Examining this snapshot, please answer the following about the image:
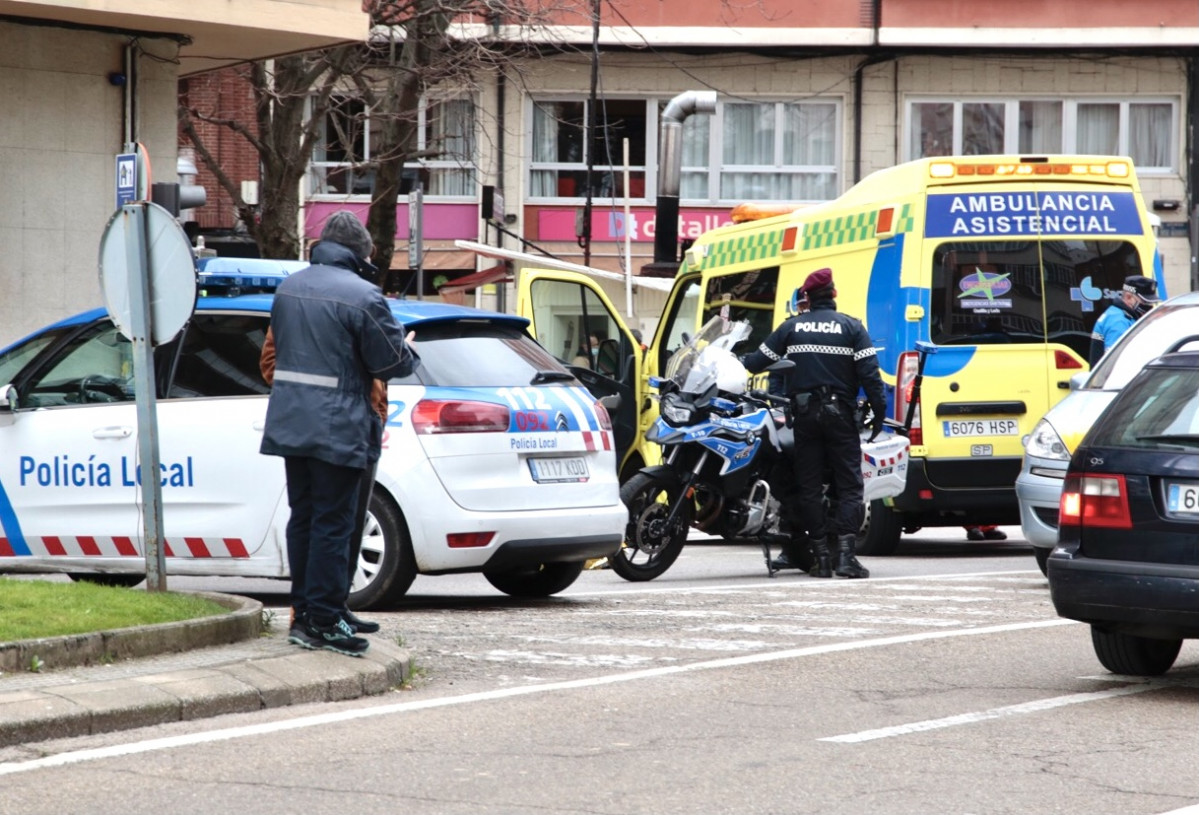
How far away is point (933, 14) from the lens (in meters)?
32.7

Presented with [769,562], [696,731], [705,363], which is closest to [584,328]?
[705,363]

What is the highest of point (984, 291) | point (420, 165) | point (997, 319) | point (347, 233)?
point (420, 165)

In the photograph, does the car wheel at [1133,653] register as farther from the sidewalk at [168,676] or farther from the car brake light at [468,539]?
the car brake light at [468,539]

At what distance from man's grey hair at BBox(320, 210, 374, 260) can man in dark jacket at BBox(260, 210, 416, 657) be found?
5 centimetres

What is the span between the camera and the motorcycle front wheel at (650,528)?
463 inches

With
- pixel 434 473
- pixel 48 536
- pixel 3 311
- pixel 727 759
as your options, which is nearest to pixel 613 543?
pixel 434 473

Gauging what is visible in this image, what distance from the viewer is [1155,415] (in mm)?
7391

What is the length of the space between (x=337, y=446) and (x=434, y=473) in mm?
1990

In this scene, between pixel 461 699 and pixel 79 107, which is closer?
pixel 461 699

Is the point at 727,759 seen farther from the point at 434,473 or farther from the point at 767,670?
the point at 434,473

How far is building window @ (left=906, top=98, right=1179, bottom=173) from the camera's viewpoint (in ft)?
109

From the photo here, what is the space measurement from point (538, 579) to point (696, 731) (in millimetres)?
4262

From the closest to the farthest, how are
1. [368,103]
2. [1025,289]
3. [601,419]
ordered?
[601,419]
[1025,289]
[368,103]

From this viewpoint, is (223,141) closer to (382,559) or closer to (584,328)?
(584,328)
